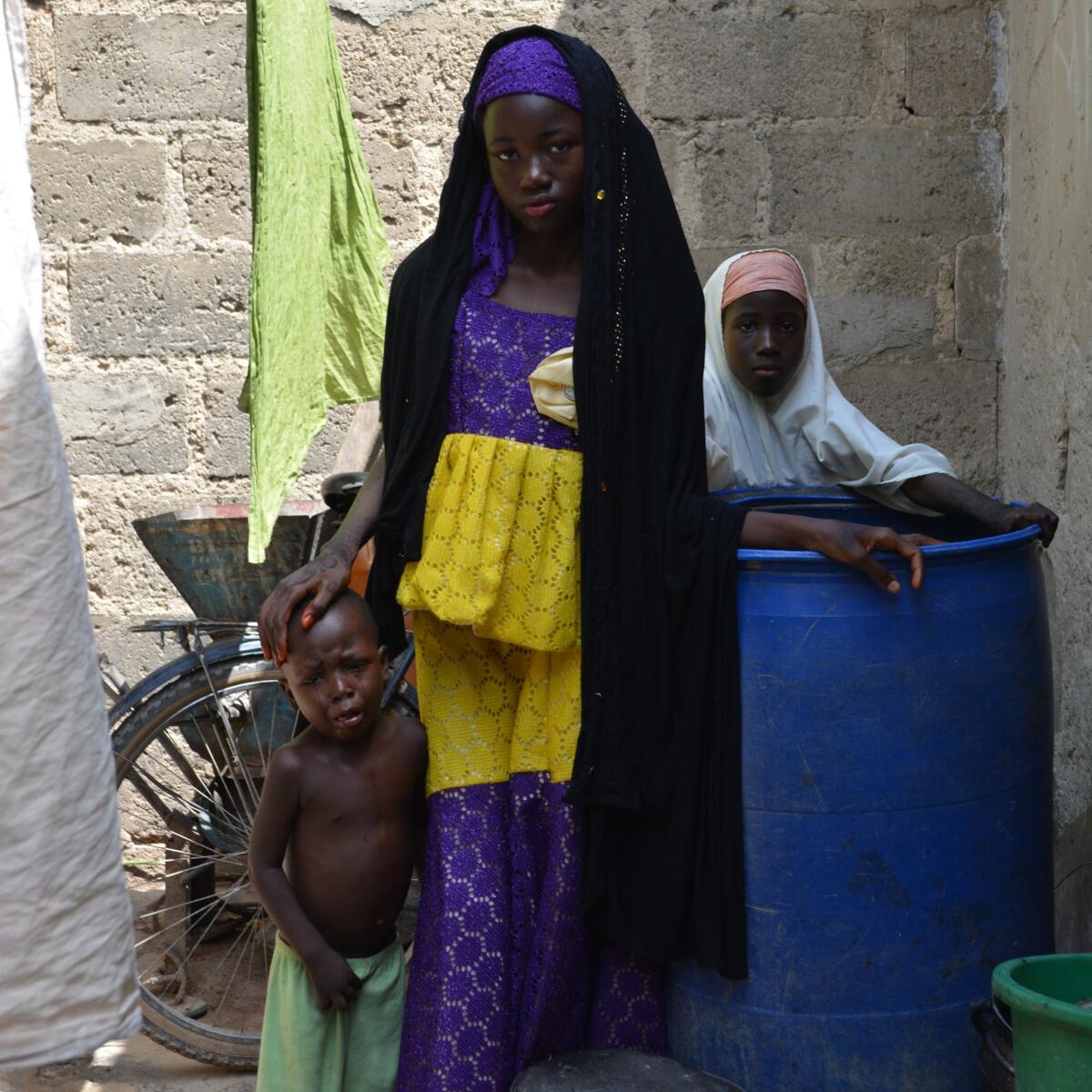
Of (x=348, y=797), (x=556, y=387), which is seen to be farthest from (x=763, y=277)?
(x=348, y=797)

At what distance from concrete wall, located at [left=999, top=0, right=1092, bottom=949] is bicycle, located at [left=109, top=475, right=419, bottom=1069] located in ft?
4.77

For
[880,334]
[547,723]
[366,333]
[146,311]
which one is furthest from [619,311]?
[146,311]

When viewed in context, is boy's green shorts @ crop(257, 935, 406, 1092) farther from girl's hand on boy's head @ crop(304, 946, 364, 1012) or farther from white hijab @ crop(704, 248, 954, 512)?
white hijab @ crop(704, 248, 954, 512)

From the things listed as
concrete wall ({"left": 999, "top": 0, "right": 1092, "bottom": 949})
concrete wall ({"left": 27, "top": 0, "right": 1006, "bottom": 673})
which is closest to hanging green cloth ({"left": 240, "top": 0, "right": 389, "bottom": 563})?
concrete wall ({"left": 27, "top": 0, "right": 1006, "bottom": 673})

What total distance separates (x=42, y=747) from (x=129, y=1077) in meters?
2.35

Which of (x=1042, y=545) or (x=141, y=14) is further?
(x=141, y=14)

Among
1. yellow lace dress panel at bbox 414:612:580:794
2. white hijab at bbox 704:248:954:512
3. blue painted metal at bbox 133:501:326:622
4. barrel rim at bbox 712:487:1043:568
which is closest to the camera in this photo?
barrel rim at bbox 712:487:1043:568

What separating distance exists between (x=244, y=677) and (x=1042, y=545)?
5.46 ft

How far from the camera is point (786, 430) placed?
9.60 ft

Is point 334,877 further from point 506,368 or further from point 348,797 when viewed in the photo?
point 506,368

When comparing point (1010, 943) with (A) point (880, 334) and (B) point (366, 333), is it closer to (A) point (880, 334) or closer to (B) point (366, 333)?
(B) point (366, 333)

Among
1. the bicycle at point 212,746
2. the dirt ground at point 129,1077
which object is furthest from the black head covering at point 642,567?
the dirt ground at point 129,1077

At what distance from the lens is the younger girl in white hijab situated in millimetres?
2852

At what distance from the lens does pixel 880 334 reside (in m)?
4.01
